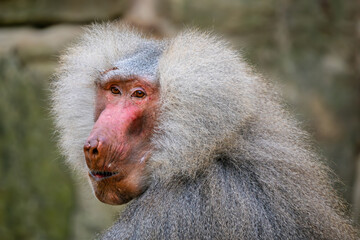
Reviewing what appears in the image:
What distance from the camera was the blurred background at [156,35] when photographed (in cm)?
585

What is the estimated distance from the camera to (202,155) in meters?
2.73

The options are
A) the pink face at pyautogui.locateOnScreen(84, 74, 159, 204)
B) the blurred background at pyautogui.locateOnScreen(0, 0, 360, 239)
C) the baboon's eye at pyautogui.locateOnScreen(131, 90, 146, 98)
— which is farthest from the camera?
the blurred background at pyautogui.locateOnScreen(0, 0, 360, 239)

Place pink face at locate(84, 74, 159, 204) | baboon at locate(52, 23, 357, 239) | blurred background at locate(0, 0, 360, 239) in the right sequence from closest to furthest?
1. baboon at locate(52, 23, 357, 239)
2. pink face at locate(84, 74, 159, 204)
3. blurred background at locate(0, 0, 360, 239)

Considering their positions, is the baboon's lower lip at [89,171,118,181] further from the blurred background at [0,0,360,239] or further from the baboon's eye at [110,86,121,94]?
the blurred background at [0,0,360,239]

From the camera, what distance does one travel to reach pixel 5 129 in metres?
5.91

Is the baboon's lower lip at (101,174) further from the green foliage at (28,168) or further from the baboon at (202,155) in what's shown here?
the green foliage at (28,168)

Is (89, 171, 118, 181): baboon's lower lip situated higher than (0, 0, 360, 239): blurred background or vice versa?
(89, 171, 118, 181): baboon's lower lip

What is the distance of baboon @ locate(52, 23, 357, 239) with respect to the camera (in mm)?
2607

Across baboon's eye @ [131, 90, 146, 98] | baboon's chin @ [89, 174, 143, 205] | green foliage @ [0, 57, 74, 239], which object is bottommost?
green foliage @ [0, 57, 74, 239]

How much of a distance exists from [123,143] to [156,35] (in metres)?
3.13

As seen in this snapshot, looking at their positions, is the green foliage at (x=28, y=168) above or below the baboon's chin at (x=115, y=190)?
below

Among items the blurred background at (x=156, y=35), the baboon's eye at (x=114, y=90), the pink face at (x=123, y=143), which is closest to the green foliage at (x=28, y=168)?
the blurred background at (x=156, y=35)

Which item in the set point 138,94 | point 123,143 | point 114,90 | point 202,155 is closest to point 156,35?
point 114,90

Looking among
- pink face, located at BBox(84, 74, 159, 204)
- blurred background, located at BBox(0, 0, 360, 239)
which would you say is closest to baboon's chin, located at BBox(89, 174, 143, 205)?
pink face, located at BBox(84, 74, 159, 204)
